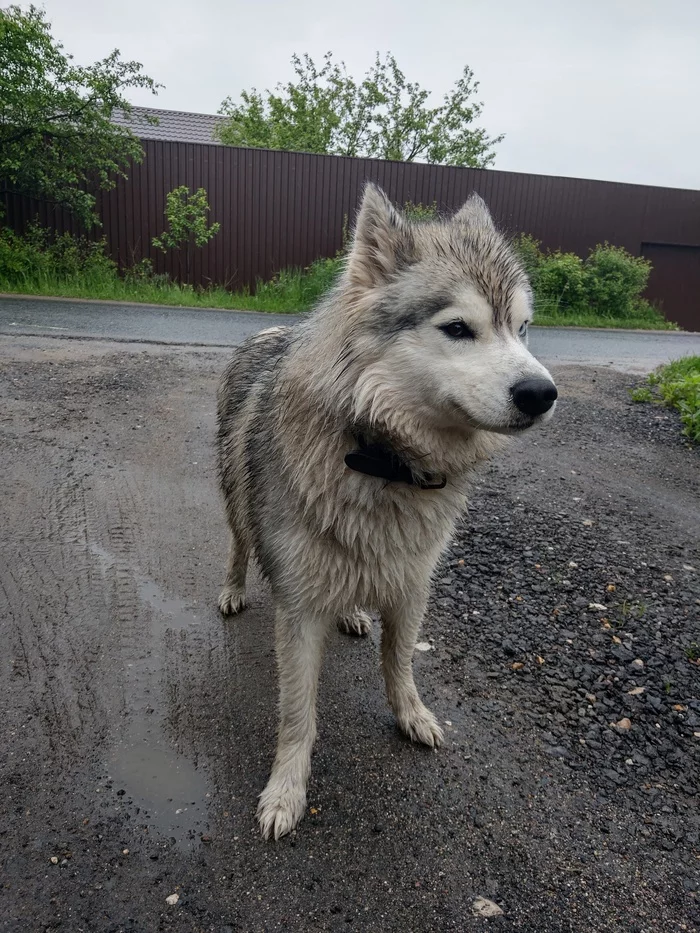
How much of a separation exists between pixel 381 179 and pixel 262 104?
14361mm

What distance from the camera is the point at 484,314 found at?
6.88 ft

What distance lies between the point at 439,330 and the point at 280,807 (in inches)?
65.9

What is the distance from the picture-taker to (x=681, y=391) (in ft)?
22.8

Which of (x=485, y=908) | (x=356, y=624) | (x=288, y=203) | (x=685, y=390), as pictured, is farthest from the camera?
(x=288, y=203)

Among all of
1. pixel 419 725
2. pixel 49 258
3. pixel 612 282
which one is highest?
pixel 612 282

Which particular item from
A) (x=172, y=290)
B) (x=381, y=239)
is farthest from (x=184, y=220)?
(x=381, y=239)

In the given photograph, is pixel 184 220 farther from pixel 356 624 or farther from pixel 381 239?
pixel 381 239

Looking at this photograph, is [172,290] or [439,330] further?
[172,290]

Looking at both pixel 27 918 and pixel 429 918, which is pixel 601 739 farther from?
pixel 27 918

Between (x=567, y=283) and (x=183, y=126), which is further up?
(x=183, y=126)

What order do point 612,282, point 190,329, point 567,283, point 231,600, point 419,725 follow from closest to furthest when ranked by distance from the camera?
point 419,725, point 231,600, point 190,329, point 567,283, point 612,282

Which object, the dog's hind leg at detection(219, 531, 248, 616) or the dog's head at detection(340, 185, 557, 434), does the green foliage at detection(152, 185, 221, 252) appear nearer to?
the dog's hind leg at detection(219, 531, 248, 616)

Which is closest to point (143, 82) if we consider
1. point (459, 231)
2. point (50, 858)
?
point (459, 231)

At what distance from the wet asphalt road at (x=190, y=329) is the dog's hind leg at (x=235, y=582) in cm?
589
